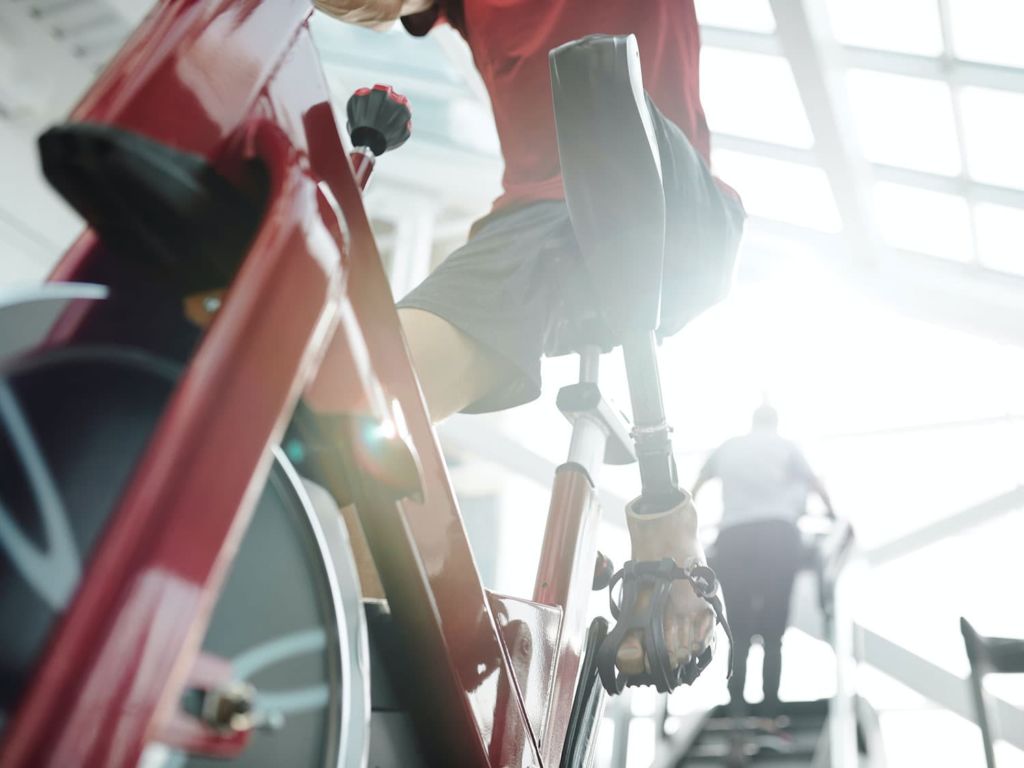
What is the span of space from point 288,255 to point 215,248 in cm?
9

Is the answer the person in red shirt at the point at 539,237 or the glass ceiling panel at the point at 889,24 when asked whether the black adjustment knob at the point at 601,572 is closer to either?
the person in red shirt at the point at 539,237

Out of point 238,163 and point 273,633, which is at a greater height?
point 238,163

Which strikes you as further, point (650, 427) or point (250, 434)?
point (650, 427)

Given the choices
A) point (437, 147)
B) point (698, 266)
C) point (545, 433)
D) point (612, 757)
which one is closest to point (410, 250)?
point (437, 147)

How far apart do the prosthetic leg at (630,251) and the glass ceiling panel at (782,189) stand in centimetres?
563

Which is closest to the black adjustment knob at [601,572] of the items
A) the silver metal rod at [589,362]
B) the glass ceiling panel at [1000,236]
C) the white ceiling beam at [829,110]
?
the silver metal rod at [589,362]

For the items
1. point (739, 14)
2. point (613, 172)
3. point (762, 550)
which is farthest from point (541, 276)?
point (739, 14)

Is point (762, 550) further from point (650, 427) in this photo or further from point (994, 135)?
point (994, 135)

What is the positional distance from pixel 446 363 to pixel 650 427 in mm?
281

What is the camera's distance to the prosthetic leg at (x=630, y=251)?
0.96 m

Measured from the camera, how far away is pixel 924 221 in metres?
6.48

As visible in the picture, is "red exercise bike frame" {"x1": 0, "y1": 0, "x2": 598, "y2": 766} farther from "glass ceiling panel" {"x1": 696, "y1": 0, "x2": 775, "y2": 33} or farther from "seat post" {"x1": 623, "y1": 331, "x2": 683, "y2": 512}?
"glass ceiling panel" {"x1": 696, "y1": 0, "x2": 775, "y2": 33}

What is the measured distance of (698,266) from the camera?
4.32 ft

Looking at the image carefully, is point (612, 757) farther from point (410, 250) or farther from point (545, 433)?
point (410, 250)
